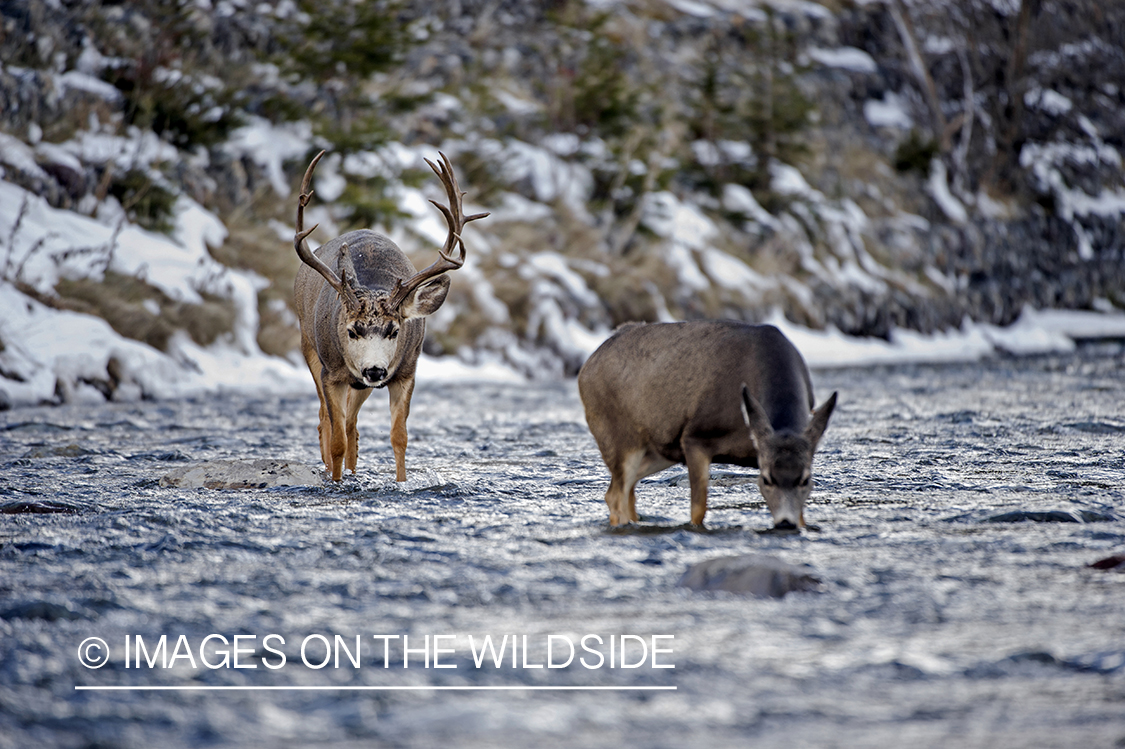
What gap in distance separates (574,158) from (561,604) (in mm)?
23807

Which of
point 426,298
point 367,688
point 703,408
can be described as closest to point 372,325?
point 426,298

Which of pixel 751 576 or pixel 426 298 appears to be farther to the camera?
pixel 426 298

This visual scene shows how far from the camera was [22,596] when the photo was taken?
4750 millimetres

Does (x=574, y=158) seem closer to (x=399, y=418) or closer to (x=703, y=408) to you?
(x=399, y=418)

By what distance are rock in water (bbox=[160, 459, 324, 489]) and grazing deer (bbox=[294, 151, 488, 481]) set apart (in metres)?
0.32

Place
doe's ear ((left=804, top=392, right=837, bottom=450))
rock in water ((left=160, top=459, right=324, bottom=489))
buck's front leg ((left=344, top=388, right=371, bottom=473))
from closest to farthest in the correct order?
doe's ear ((left=804, top=392, right=837, bottom=450)), rock in water ((left=160, top=459, right=324, bottom=489)), buck's front leg ((left=344, top=388, right=371, bottom=473))

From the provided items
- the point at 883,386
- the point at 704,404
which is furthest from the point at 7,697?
the point at 883,386

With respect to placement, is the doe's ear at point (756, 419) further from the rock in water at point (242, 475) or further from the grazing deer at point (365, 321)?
the rock in water at point (242, 475)

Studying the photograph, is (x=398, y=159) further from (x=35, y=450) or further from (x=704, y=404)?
(x=704, y=404)

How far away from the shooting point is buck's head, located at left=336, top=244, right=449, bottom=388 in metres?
8.09

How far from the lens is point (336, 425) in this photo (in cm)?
846

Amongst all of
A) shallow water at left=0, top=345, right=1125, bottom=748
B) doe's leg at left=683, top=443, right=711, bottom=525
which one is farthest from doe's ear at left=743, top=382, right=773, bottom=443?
shallow water at left=0, top=345, right=1125, bottom=748

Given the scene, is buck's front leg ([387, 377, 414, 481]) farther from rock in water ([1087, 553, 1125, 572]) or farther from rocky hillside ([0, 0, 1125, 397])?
rocky hillside ([0, 0, 1125, 397])

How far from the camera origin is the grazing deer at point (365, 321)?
321 inches
